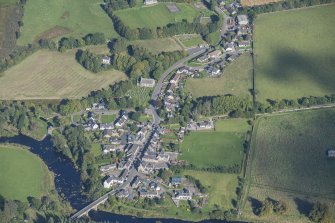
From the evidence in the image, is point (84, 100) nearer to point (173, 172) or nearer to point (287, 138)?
point (173, 172)

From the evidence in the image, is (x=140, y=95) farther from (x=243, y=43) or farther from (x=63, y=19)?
(x=63, y=19)

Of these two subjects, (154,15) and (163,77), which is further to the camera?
(154,15)

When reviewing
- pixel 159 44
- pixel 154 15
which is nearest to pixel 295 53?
pixel 159 44

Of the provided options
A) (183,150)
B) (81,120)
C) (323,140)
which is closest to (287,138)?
(323,140)

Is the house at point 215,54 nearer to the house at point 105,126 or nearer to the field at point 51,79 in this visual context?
the field at point 51,79

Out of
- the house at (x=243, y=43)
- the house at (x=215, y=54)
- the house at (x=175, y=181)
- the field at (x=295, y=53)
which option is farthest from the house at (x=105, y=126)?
the house at (x=243, y=43)

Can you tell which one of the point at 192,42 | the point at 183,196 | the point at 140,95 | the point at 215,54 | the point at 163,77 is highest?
the point at 192,42
